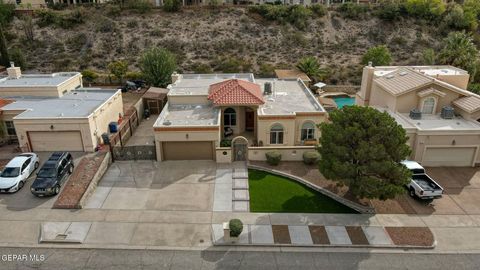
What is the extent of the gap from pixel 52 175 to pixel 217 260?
13.9 metres

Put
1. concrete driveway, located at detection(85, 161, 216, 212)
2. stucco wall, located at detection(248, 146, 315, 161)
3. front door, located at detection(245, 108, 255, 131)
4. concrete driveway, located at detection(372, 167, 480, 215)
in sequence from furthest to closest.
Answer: front door, located at detection(245, 108, 255, 131), stucco wall, located at detection(248, 146, 315, 161), concrete driveway, located at detection(85, 161, 216, 212), concrete driveway, located at detection(372, 167, 480, 215)

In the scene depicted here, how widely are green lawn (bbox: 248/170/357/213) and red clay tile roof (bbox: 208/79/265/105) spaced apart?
7.39m

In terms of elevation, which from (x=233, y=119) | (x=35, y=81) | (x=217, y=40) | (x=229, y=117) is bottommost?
(x=233, y=119)

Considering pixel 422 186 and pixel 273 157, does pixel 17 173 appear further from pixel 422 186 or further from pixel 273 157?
pixel 422 186

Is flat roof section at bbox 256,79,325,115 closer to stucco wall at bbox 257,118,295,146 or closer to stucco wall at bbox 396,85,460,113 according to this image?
stucco wall at bbox 257,118,295,146

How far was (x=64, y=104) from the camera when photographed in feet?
109

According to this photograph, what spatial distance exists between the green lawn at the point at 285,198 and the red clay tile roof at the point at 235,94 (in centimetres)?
739

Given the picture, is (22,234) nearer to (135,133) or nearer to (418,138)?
(135,133)

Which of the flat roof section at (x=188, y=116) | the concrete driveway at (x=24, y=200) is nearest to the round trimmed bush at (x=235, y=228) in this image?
the flat roof section at (x=188, y=116)

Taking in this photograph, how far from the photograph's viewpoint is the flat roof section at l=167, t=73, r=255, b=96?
3491cm

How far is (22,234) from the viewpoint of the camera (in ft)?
68.1

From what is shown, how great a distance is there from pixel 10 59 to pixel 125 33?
1930 cm

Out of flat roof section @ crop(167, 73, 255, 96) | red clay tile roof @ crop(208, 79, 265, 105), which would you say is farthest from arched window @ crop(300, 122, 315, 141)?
flat roof section @ crop(167, 73, 255, 96)

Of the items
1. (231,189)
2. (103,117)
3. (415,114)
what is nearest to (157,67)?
(103,117)
